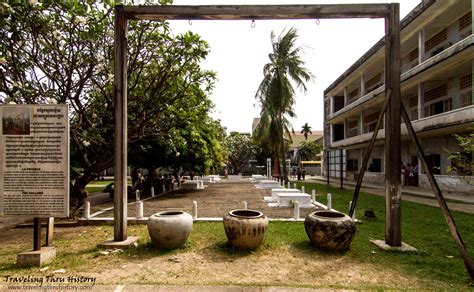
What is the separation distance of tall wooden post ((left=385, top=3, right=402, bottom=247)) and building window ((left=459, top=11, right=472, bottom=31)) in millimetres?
14539

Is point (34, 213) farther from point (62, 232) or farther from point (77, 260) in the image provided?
point (62, 232)

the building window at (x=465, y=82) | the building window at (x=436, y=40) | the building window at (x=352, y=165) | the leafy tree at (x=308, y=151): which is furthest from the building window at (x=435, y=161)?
the leafy tree at (x=308, y=151)

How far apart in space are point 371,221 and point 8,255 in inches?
369

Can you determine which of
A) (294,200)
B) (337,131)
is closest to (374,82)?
→ (337,131)

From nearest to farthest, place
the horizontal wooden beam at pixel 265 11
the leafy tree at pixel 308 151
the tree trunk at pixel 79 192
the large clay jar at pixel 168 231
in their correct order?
the large clay jar at pixel 168 231 < the horizontal wooden beam at pixel 265 11 < the tree trunk at pixel 79 192 < the leafy tree at pixel 308 151

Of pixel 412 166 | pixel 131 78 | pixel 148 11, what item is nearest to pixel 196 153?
pixel 131 78

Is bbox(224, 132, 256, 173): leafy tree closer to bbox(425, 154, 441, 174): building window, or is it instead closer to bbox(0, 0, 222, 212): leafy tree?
bbox(425, 154, 441, 174): building window

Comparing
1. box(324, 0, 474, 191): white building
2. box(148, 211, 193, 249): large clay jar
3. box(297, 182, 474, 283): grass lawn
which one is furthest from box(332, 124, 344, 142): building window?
box(148, 211, 193, 249): large clay jar

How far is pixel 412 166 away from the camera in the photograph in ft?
75.7

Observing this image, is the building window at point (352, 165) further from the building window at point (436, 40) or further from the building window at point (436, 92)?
the building window at point (436, 40)

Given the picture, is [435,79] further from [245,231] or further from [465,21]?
[245,231]

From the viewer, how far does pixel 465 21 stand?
679 inches

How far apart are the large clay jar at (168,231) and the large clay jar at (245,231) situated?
0.93m

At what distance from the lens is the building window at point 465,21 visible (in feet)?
55.3
